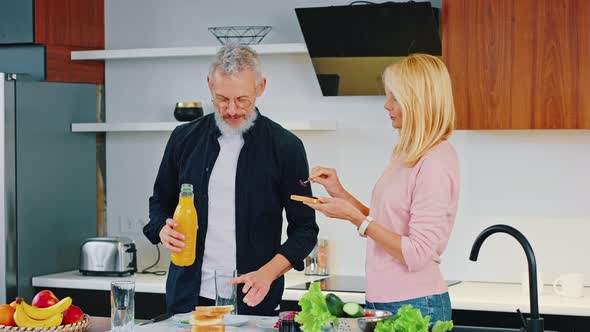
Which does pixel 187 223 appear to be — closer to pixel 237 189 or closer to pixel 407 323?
pixel 237 189

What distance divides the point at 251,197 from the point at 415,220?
655 millimetres

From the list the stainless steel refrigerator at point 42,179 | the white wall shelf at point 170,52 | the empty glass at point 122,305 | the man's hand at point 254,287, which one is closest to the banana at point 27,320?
the empty glass at point 122,305

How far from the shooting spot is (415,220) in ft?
8.71

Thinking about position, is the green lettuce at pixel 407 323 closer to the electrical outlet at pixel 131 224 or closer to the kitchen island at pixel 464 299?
Result: the kitchen island at pixel 464 299

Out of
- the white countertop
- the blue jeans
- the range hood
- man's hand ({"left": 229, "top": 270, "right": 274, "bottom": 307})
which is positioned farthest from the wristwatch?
the range hood

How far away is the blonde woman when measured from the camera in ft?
8.73

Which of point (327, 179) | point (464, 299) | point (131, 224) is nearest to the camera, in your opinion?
point (327, 179)

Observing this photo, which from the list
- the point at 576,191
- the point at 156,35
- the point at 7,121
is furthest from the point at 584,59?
the point at 7,121

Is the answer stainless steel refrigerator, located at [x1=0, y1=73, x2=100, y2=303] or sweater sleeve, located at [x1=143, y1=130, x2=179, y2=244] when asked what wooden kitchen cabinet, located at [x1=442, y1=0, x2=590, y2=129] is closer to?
sweater sleeve, located at [x1=143, y1=130, x2=179, y2=244]

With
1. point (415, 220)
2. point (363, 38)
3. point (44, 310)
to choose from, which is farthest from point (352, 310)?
point (363, 38)

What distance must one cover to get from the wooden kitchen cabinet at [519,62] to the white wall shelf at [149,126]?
0.68 m

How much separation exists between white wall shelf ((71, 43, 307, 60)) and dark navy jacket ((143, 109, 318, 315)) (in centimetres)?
124

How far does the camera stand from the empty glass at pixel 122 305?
8.02 ft

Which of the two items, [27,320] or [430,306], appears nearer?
[27,320]
